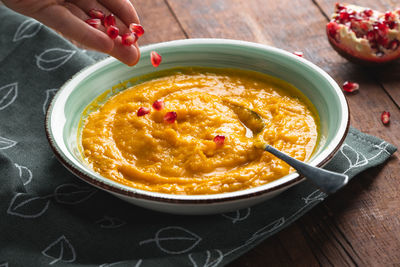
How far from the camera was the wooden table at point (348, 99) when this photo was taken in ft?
8.38

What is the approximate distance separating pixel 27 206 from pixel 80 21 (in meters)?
1.03

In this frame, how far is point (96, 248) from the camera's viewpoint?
101 inches

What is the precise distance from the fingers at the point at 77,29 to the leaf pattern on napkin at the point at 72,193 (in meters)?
0.77

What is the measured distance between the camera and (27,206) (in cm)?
275

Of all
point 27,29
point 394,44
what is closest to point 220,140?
point 394,44

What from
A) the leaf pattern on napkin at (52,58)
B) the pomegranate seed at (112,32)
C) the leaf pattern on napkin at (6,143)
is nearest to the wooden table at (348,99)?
the leaf pattern on napkin at (52,58)

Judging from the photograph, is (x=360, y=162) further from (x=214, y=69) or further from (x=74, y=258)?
(x=74, y=258)

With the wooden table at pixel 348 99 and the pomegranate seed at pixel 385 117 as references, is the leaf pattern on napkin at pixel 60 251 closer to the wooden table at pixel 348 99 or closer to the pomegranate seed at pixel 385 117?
the wooden table at pixel 348 99

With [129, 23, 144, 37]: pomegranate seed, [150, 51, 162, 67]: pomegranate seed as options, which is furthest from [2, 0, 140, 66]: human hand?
[150, 51, 162, 67]: pomegranate seed

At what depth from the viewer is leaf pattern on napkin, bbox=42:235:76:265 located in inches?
99.3

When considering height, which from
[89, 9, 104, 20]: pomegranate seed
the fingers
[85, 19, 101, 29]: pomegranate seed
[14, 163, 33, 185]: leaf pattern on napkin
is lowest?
[14, 163, 33, 185]: leaf pattern on napkin

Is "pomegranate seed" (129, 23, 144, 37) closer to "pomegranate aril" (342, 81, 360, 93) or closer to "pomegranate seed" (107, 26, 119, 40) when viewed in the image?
"pomegranate seed" (107, 26, 119, 40)

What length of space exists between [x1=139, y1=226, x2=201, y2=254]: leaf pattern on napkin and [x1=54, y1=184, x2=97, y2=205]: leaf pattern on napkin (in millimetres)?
492

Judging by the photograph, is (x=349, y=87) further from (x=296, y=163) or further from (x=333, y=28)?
(x=296, y=163)
